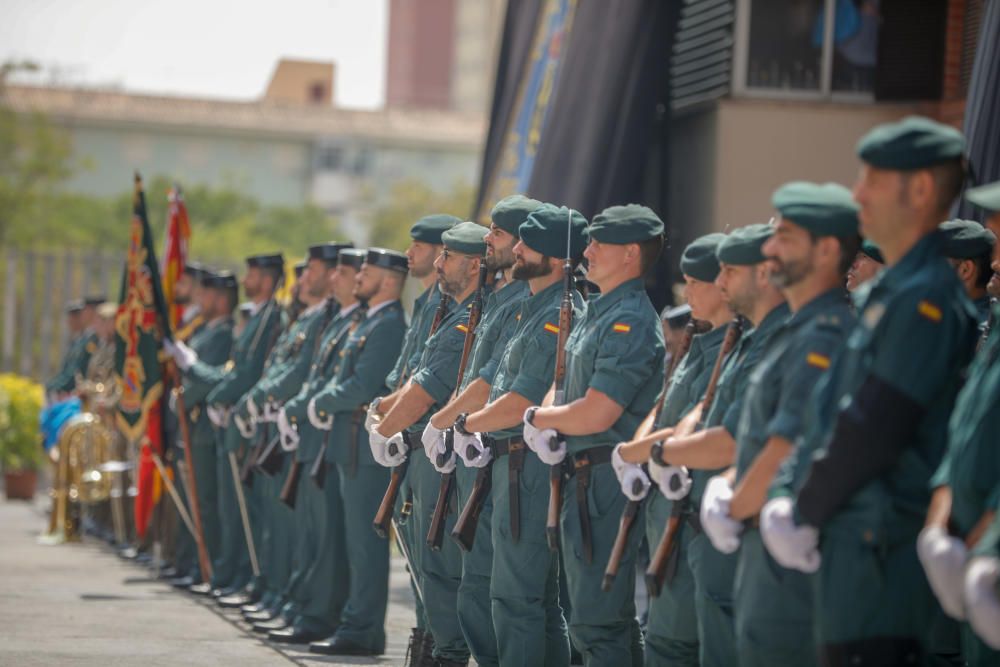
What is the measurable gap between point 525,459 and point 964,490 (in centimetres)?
305

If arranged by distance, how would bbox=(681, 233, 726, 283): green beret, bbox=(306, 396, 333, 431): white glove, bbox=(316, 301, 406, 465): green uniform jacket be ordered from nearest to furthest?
bbox=(681, 233, 726, 283): green beret < bbox=(316, 301, 406, 465): green uniform jacket < bbox=(306, 396, 333, 431): white glove

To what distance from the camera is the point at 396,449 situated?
29.3 feet

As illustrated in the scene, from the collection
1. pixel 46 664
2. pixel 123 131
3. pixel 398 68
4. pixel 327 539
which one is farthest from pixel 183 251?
pixel 398 68

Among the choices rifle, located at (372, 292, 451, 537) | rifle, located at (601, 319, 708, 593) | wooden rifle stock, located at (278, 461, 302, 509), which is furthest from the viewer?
wooden rifle stock, located at (278, 461, 302, 509)

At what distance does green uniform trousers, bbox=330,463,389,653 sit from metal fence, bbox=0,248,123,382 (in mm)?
18392

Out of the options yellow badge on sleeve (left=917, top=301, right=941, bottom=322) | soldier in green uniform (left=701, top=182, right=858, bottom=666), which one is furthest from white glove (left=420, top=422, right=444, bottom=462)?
yellow badge on sleeve (left=917, top=301, right=941, bottom=322)

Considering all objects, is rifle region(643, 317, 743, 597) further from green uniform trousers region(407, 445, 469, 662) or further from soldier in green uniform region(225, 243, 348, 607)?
soldier in green uniform region(225, 243, 348, 607)

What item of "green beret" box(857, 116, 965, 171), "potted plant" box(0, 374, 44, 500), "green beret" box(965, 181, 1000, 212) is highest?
"green beret" box(857, 116, 965, 171)

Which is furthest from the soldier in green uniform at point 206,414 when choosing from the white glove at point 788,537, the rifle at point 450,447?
the white glove at point 788,537

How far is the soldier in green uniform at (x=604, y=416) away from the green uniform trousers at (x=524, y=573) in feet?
1.01

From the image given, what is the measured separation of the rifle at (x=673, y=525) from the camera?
6.18 m

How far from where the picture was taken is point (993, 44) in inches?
385

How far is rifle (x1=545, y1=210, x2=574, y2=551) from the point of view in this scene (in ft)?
23.5

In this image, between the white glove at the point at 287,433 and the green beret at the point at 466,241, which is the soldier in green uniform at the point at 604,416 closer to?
the green beret at the point at 466,241
